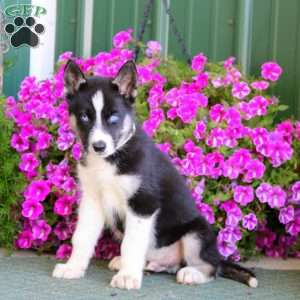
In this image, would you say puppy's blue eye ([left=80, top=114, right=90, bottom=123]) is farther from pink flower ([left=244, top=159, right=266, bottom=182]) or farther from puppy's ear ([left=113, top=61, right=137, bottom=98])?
pink flower ([left=244, top=159, right=266, bottom=182])

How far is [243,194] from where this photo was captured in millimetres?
4117

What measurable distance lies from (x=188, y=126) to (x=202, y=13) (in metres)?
1.78

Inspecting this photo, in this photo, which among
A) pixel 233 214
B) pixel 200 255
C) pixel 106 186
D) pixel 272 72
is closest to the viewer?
pixel 106 186

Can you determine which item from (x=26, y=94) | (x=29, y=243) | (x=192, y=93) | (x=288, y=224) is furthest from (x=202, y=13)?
(x=29, y=243)

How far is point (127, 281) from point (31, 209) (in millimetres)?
1002

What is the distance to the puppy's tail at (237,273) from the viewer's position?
3703 mm

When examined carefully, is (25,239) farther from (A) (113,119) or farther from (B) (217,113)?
(B) (217,113)

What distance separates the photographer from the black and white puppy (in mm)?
3396

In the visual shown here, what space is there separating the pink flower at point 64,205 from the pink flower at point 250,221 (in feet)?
3.85

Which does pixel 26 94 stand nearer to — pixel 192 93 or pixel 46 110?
pixel 46 110

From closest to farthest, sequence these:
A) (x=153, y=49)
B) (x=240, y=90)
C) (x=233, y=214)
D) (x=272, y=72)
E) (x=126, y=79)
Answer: (x=126, y=79)
(x=233, y=214)
(x=240, y=90)
(x=272, y=72)
(x=153, y=49)

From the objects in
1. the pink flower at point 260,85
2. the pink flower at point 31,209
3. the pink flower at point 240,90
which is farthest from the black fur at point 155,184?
the pink flower at point 260,85

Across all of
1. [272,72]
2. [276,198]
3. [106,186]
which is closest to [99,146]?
[106,186]

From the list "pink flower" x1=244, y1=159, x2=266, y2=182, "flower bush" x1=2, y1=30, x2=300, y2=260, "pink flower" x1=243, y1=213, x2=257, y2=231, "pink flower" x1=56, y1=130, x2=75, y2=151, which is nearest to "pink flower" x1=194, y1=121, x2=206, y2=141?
"flower bush" x1=2, y1=30, x2=300, y2=260
